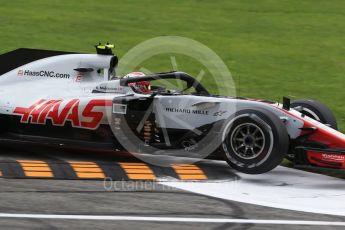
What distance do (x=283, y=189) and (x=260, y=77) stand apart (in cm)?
791

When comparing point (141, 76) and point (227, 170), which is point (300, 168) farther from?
point (141, 76)

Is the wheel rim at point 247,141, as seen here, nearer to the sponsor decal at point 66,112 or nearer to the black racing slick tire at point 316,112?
the black racing slick tire at point 316,112

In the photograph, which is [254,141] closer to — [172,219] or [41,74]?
[172,219]

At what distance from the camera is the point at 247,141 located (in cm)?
961

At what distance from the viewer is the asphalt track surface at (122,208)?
24.7ft

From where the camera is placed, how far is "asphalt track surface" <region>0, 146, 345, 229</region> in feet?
24.7

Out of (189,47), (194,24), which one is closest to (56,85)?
(189,47)

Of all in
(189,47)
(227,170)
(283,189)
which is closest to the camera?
(283,189)

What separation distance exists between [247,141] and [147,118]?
1374mm

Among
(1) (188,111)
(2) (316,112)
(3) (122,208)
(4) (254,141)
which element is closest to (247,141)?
(4) (254,141)

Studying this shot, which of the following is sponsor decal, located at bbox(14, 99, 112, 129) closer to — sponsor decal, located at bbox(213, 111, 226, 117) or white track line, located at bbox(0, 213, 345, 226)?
sponsor decal, located at bbox(213, 111, 226, 117)

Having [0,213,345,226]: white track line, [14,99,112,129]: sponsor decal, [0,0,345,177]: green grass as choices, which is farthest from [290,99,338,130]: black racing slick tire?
[0,0,345,177]: green grass

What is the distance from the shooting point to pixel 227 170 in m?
10.1

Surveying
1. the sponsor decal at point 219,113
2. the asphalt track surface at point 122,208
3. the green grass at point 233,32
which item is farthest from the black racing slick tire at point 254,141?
the green grass at point 233,32
